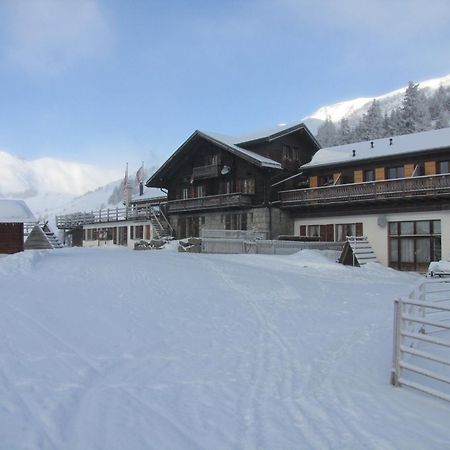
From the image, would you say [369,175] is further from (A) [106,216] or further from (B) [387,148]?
(A) [106,216]

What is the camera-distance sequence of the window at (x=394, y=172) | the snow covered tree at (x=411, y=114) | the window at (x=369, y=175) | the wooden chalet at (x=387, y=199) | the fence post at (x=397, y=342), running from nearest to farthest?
the fence post at (x=397, y=342), the wooden chalet at (x=387, y=199), the window at (x=394, y=172), the window at (x=369, y=175), the snow covered tree at (x=411, y=114)

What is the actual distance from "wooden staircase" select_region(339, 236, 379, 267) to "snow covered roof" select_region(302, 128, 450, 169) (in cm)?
553

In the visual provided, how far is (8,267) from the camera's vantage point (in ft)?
53.4

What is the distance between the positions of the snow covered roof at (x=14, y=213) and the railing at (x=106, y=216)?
17107 mm

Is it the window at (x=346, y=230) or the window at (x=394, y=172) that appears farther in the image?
the window at (x=346, y=230)

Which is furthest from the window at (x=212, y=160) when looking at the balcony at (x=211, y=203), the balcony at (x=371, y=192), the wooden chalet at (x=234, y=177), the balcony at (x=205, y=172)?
the balcony at (x=371, y=192)

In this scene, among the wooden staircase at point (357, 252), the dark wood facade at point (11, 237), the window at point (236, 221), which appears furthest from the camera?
the window at point (236, 221)

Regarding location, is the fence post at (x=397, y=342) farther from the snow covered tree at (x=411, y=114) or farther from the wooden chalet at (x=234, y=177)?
the snow covered tree at (x=411, y=114)

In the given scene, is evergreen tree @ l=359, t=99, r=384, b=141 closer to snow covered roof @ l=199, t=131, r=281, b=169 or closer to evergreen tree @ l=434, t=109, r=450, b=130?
evergreen tree @ l=434, t=109, r=450, b=130

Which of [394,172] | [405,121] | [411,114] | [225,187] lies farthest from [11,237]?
[411,114]

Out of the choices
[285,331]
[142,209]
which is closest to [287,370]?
[285,331]

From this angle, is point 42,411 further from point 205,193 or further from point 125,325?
point 205,193

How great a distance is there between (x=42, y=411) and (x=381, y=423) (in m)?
3.50

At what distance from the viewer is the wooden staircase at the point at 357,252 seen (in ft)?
87.6
